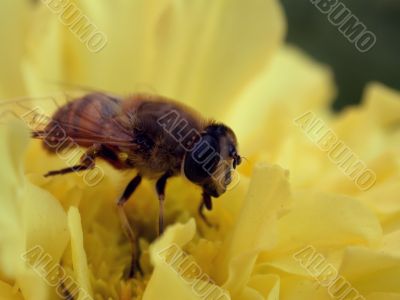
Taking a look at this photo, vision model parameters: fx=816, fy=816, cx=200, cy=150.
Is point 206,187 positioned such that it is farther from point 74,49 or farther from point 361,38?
point 361,38

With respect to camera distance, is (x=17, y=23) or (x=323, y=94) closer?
(x=17, y=23)

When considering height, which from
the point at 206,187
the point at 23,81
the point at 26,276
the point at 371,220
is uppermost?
the point at 371,220


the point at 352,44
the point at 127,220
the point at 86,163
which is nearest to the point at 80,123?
the point at 86,163

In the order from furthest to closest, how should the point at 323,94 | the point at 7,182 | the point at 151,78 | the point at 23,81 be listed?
the point at 323,94 → the point at 151,78 → the point at 23,81 → the point at 7,182

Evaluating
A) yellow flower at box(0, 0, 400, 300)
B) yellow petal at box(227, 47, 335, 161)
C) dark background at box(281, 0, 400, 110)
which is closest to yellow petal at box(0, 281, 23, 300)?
yellow flower at box(0, 0, 400, 300)

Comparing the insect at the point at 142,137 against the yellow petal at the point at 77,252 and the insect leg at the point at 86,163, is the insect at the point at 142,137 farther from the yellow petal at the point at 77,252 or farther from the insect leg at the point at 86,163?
the yellow petal at the point at 77,252

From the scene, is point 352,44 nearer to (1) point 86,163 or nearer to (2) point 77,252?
(1) point 86,163

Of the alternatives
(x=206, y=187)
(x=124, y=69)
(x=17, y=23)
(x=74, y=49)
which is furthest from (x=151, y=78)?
(x=206, y=187)

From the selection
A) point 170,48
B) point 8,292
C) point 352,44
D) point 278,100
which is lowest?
point 8,292
